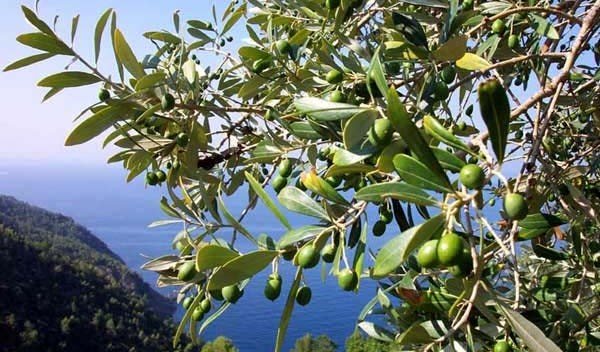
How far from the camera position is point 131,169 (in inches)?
59.5

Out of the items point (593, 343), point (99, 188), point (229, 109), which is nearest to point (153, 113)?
point (229, 109)

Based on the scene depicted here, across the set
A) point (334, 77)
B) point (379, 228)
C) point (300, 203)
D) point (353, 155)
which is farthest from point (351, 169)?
point (379, 228)

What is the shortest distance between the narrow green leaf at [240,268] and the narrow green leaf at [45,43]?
2.11ft

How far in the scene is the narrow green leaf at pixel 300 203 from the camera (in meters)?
0.96

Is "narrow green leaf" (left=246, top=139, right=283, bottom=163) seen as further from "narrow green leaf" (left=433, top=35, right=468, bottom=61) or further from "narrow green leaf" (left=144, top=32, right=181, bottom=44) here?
"narrow green leaf" (left=144, top=32, right=181, bottom=44)

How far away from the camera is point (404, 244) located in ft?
2.28

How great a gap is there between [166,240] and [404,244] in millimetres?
74338

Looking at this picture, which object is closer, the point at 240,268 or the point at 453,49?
the point at 240,268

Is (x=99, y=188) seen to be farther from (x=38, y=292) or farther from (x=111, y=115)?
(x=111, y=115)

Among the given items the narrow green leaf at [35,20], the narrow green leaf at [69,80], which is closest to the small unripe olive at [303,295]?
the narrow green leaf at [69,80]

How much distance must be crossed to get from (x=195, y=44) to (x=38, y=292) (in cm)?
3355

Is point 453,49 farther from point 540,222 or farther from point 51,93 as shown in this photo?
point 51,93

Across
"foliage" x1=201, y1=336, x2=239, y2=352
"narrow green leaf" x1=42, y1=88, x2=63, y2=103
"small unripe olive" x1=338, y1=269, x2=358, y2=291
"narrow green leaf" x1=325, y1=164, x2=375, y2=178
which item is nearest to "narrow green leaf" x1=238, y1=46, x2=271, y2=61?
"narrow green leaf" x1=42, y1=88, x2=63, y2=103

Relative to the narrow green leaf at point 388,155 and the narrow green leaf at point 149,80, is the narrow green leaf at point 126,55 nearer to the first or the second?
the narrow green leaf at point 149,80
